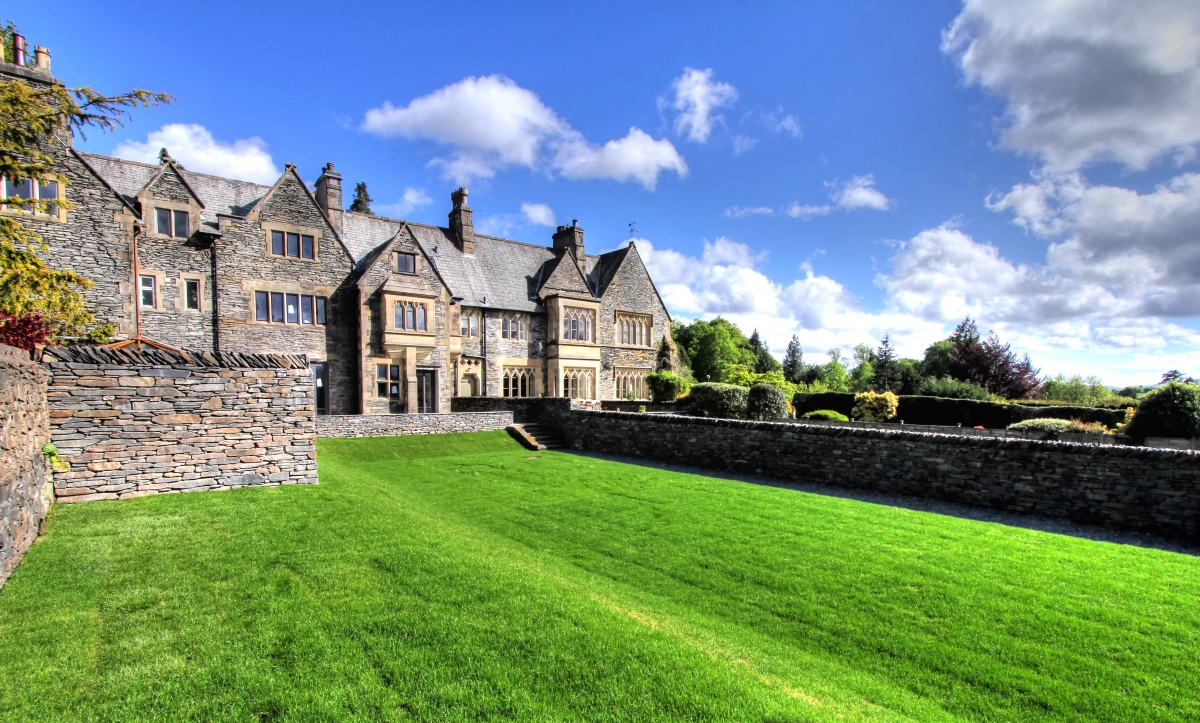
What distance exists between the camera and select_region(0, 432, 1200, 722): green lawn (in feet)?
14.0

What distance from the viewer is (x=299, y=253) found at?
24094mm

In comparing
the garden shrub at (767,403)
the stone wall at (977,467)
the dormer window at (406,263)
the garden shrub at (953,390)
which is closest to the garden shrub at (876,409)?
the garden shrub at (953,390)

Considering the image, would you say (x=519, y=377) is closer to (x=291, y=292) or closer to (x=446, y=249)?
(x=446, y=249)

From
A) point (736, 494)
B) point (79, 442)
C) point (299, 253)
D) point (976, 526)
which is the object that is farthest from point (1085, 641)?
point (299, 253)

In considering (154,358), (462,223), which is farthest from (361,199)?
(154,358)

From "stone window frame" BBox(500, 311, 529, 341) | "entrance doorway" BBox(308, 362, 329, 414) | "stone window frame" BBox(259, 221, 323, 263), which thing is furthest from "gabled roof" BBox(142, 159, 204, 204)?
"stone window frame" BBox(500, 311, 529, 341)

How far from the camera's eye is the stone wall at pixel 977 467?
10.2m

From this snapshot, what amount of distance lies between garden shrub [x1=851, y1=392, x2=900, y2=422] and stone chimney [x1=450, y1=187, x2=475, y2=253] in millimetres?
24553

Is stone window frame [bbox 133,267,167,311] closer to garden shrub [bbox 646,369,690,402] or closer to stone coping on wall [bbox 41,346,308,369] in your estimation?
stone coping on wall [bbox 41,346,308,369]

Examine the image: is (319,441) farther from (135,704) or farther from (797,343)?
(797,343)

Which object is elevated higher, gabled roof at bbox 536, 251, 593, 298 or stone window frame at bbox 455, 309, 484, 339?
gabled roof at bbox 536, 251, 593, 298

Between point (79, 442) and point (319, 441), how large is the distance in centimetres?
942

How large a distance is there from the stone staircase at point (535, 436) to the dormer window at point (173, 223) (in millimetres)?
15239

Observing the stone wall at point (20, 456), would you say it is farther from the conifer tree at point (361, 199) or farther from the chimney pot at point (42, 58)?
the conifer tree at point (361, 199)
